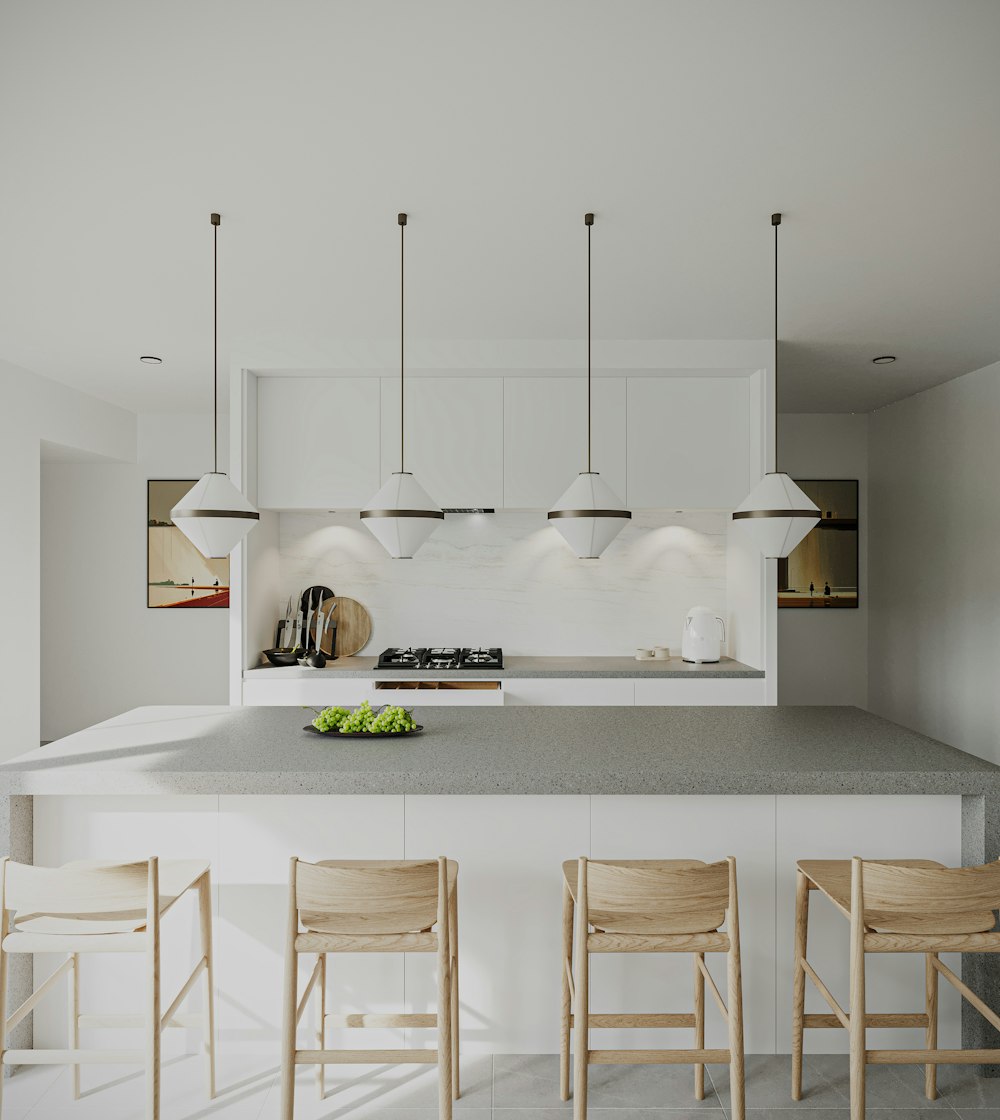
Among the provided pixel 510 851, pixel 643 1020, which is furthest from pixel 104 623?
pixel 643 1020

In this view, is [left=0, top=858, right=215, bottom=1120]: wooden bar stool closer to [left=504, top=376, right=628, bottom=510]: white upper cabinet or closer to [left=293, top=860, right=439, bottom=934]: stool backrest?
[left=293, top=860, right=439, bottom=934]: stool backrest

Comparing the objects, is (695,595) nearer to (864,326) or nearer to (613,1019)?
(864,326)

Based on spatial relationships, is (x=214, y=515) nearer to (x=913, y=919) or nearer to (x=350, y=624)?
(x=913, y=919)

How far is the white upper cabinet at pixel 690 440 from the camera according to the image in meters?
4.50

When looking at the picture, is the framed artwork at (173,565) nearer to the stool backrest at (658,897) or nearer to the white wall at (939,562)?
the white wall at (939,562)

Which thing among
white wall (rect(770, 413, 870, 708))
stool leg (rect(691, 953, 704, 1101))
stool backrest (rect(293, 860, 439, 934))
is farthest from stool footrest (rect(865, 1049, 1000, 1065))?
white wall (rect(770, 413, 870, 708))

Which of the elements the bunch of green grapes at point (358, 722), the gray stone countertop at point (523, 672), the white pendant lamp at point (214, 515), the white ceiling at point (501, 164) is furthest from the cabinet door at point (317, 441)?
the bunch of green grapes at point (358, 722)

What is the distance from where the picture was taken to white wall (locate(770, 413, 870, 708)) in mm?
6188

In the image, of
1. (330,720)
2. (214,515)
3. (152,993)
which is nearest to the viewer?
(152,993)

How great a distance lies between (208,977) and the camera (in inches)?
94.0

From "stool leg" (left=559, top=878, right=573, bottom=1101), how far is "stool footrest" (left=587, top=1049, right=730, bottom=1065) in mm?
247

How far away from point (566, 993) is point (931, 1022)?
1027mm

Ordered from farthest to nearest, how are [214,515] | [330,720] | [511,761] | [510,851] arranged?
[330,720] < [214,515] < [510,851] < [511,761]

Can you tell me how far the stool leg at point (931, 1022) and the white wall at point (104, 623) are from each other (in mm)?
5108
